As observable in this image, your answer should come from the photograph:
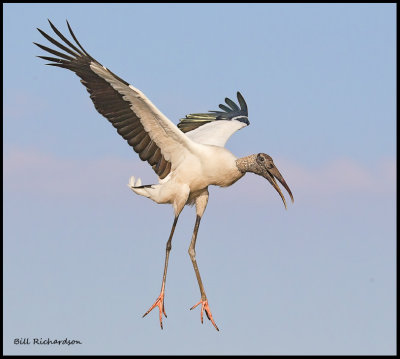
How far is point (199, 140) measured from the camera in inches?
697

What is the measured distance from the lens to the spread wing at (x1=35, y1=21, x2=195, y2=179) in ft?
51.4

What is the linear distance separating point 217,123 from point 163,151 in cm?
254

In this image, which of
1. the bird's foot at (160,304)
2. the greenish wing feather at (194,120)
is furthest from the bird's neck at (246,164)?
the greenish wing feather at (194,120)

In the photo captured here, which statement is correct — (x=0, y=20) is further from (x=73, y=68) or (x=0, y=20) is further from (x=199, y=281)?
(x=199, y=281)

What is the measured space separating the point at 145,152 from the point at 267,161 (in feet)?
6.14

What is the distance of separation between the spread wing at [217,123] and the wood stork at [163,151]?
1189 mm

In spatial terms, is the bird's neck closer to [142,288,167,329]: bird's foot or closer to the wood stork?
the wood stork

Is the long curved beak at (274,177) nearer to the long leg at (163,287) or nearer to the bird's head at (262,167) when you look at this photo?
the bird's head at (262,167)

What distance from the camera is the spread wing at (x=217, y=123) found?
17828 mm

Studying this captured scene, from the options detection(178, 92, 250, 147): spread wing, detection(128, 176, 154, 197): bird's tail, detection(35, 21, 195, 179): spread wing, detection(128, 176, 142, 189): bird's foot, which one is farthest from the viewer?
detection(178, 92, 250, 147): spread wing

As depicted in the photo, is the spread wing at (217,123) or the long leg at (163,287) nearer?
the long leg at (163,287)

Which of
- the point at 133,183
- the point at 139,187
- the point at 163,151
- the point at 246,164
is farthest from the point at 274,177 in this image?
the point at 133,183

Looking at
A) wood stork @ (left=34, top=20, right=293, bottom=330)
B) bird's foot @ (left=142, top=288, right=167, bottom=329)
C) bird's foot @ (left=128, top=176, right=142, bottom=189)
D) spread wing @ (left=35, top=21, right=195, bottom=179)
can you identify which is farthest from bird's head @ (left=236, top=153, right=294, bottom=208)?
bird's foot @ (left=142, top=288, right=167, bottom=329)

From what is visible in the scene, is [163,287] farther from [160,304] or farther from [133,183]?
[133,183]
